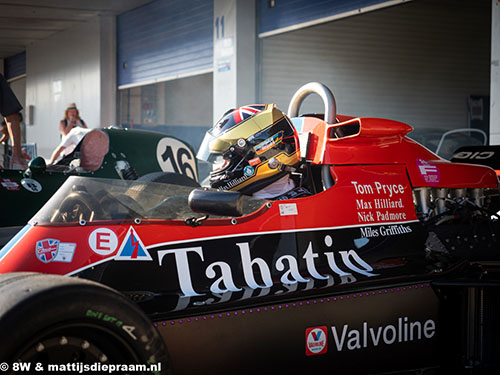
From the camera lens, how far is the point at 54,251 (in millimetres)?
2201

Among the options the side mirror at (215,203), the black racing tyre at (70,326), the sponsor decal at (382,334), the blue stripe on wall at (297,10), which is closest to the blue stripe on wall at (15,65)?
the blue stripe on wall at (297,10)

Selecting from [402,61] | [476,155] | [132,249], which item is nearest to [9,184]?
[132,249]

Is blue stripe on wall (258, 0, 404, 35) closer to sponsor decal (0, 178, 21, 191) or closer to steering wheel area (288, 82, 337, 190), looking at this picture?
steering wheel area (288, 82, 337, 190)

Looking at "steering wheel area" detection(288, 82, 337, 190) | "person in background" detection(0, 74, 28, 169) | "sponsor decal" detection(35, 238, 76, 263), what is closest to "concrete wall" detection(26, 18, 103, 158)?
"person in background" detection(0, 74, 28, 169)

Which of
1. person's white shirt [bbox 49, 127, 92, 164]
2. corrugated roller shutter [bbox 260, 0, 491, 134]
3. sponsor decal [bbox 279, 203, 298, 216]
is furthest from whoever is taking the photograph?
corrugated roller shutter [bbox 260, 0, 491, 134]

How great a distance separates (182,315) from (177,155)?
340cm

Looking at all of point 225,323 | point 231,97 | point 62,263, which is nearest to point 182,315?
point 225,323

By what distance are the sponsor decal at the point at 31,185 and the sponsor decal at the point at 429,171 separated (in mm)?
3166

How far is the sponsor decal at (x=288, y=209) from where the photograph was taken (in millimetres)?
2520

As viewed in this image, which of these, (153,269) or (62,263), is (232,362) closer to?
(153,269)

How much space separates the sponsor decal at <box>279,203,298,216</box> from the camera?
2520 mm

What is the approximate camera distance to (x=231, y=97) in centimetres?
997

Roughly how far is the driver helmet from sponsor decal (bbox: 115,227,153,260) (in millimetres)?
875

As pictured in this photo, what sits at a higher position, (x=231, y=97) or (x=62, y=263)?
(x=231, y=97)
